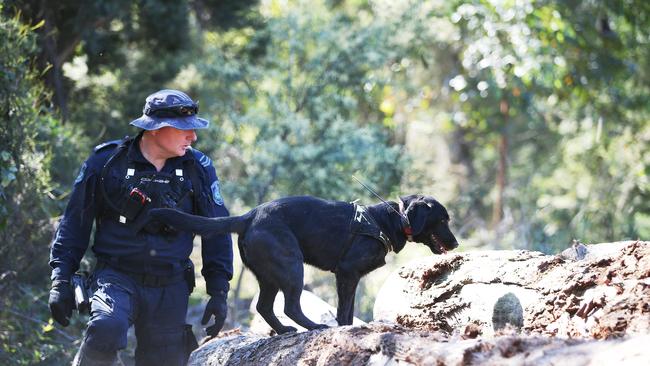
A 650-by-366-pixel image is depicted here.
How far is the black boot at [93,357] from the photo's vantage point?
5051 millimetres

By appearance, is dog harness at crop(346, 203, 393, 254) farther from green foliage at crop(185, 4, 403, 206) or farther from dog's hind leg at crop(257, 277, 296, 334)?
green foliage at crop(185, 4, 403, 206)

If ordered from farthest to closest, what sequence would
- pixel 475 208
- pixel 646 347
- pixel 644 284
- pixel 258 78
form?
pixel 475 208
pixel 258 78
pixel 644 284
pixel 646 347

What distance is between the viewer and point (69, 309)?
5.36 meters

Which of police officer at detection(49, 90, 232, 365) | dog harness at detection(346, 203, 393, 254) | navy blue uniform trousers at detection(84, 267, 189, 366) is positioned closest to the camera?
navy blue uniform trousers at detection(84, 267, 189, 366)

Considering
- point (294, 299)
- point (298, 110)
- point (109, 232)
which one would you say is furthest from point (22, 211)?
point (298, 110)

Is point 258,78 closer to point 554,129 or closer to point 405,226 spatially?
point 405,226

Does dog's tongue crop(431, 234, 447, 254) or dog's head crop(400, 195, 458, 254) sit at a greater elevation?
dog's head crop(400, 195, 458, 254)

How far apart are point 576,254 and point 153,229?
8.66 feet

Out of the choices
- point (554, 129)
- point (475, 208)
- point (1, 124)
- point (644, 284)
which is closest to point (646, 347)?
point (644, 284)

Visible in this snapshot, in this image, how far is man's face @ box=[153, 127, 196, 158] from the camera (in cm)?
550

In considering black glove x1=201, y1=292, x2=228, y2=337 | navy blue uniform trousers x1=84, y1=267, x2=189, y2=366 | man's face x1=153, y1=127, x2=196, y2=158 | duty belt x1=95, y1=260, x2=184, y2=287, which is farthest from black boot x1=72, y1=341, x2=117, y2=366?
man's face x1=153, y1=127, x2=196, y2=158

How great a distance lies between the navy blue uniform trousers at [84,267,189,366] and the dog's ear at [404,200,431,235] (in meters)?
1.69

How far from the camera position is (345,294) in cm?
602

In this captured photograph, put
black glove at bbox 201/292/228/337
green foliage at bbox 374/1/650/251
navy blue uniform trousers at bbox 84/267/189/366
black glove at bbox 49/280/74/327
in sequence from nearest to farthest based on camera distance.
Answer: navy blue uniform trousers at bbox 84/267/189/366
black glove at bbox 49/280/74/327
black glove at bbox 201/292/228/337
green foliage at bbox 374/1/650/251
